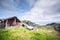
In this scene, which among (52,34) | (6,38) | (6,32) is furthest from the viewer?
(52,34)

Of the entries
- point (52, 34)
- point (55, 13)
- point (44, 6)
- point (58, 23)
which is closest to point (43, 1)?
point (44, 6)

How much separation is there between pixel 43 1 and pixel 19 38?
5.03 ft

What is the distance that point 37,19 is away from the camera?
153 inches

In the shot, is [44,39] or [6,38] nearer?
[6,38]

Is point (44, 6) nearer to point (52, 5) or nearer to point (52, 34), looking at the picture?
point (52, 5)

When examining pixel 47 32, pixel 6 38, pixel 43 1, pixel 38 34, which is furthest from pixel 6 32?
pixel 43 1

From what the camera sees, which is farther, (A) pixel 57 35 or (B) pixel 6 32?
(A) pixel 57 35

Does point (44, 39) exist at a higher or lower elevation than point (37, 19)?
lower

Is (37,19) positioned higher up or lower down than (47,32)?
higher up

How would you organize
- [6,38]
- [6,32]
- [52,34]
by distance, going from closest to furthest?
[6,38] → [6,32] → [52,34]

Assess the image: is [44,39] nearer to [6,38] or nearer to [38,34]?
[38,34]

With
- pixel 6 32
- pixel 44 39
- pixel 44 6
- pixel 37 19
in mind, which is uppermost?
pixel 44 6

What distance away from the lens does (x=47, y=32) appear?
149 inches

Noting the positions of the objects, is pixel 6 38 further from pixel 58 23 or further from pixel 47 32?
pixel 58 23
